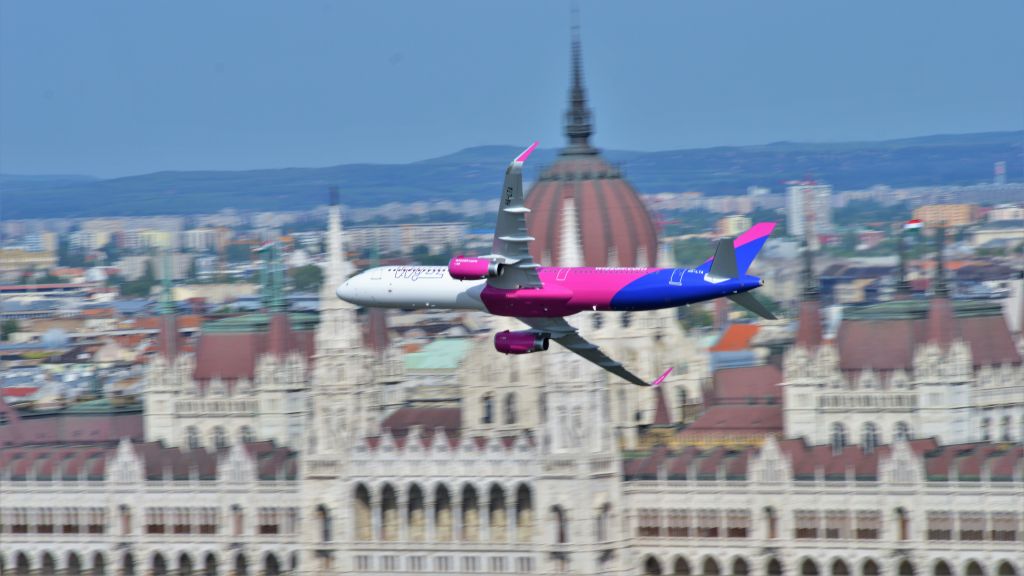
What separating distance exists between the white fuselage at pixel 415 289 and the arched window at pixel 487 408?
7580 cm

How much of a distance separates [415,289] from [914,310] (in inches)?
3053

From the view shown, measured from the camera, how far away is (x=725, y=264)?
4370 inches

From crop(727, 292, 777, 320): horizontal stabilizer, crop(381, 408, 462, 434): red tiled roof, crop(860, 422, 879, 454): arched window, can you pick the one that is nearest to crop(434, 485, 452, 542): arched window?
crop(381, 408, 462, 434): red tiled roof

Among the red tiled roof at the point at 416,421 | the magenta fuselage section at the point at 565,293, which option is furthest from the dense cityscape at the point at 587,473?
the magenta fuselage section at the point at 565,293

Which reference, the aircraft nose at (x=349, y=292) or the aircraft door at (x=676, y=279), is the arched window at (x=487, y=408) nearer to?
the aircraft nose at (x=349, y=292)

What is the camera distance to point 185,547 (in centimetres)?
18262

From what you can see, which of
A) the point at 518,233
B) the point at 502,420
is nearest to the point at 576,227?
the point at 502,420

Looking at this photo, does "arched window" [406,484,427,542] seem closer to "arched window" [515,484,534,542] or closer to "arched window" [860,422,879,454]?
"arched window" [515,484,534,542]

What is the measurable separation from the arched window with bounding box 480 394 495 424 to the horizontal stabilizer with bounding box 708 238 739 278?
287ft

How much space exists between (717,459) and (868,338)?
20.7 metres

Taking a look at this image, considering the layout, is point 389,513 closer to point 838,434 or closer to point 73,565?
point 73,565

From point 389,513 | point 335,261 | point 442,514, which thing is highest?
point 335,261

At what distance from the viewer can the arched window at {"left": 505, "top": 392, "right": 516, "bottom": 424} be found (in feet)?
649

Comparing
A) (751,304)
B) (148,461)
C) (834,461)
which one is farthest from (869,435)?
(751,304)
